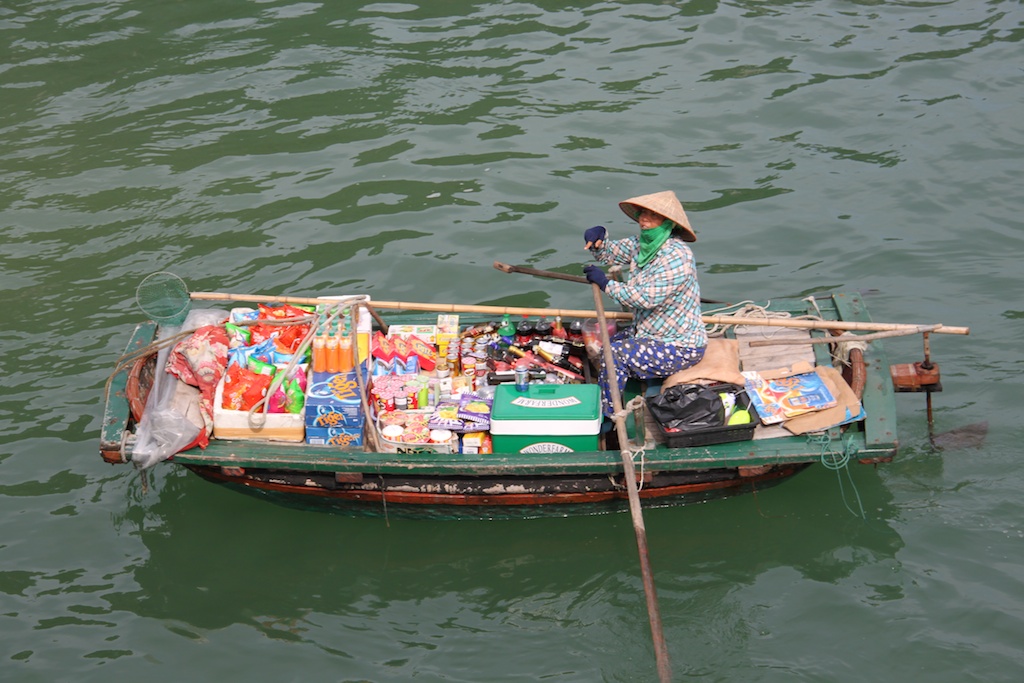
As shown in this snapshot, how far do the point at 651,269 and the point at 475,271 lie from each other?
332cm

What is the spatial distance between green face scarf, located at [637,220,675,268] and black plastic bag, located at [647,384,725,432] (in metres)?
1.12

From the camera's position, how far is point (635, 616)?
283 inches

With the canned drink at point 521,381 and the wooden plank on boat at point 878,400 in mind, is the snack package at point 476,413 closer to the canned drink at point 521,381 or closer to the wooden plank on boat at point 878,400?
the canned drink at point 521,381

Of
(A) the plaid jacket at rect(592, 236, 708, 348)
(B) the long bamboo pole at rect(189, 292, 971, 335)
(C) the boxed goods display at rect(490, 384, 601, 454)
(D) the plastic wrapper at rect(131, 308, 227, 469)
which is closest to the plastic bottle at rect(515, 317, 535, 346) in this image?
(B) the long bamboo pole at rect(189, 292, 971, 335)

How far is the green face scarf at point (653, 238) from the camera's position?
7660mm

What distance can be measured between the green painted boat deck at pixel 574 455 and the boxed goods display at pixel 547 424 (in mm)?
132

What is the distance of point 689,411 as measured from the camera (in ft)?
24.0

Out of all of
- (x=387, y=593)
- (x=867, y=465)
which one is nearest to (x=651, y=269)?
(x=867, y=465)

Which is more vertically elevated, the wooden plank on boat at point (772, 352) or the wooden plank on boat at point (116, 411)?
the wooden plank on boat at point (116, 411)

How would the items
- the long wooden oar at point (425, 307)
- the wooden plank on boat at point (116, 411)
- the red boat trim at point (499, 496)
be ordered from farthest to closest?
the long wooden oar at point (425, 307) → the red boat trim at point (499, 496) → the wooden plank on boat at point (116, 411)

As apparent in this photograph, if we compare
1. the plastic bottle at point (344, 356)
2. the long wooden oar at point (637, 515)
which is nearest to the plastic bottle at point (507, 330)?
the long wooden oar at point (637, 515)

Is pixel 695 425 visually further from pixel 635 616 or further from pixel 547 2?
pixel 547 2

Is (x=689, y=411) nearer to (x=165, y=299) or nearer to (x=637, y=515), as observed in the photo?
(x=637, y=515)

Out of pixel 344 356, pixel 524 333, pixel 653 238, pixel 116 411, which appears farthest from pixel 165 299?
pixel 653 238
